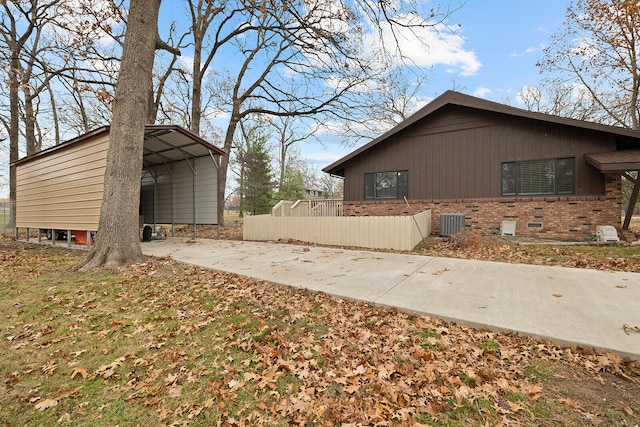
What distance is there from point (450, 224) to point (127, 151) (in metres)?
10.1

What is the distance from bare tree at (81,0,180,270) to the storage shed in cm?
229

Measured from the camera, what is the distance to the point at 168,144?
1041cm

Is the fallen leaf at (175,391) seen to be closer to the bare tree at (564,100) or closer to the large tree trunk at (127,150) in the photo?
the large tree trunk at (127,150)

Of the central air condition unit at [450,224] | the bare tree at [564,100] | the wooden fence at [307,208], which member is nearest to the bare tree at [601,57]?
the bare tree at [564,100]

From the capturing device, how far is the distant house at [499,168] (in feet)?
29.7

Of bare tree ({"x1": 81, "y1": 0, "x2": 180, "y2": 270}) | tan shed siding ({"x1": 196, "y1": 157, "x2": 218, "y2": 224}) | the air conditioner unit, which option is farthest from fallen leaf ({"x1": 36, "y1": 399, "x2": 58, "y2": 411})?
the air conditioner unit

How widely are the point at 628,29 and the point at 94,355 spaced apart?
25879 mm

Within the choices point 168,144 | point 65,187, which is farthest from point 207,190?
point 65,187

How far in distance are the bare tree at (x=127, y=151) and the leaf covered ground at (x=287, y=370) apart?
211 centimetres

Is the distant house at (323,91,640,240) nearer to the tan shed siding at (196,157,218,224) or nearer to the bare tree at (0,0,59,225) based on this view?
the tan shed siding at (196,157,218,224)

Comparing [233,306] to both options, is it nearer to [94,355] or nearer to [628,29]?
[94,355]

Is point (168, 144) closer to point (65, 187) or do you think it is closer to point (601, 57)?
point (65, 187)

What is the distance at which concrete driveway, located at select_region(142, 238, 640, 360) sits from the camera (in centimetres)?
278

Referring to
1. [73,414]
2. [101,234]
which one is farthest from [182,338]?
[101,234]
